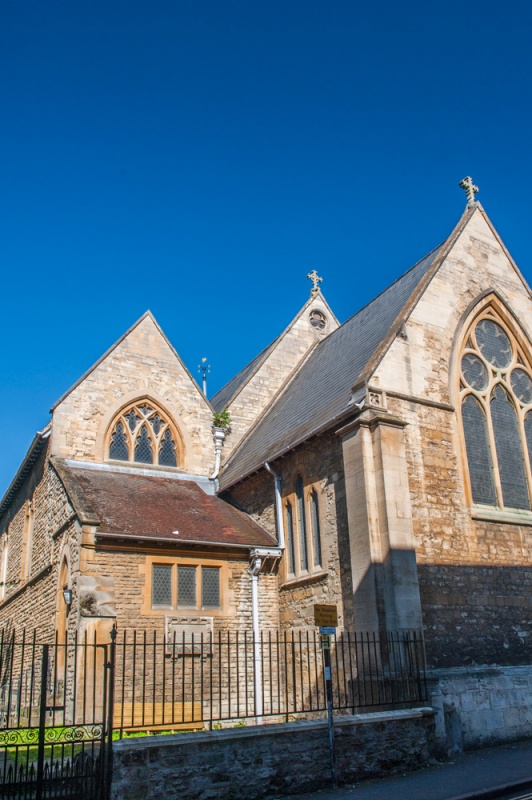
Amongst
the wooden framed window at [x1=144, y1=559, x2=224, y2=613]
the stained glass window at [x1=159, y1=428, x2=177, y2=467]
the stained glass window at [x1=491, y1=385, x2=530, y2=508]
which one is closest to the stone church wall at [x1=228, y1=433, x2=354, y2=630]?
the wooden framed window at [x1=144, y1=559, x2=224, y2=613]

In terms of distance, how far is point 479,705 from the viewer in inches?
517

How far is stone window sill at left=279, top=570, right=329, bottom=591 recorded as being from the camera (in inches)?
618

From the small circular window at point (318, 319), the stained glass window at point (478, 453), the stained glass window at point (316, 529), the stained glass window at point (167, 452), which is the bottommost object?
the stained glass window at point (316, 529)

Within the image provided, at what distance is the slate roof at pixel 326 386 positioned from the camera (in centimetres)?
1712

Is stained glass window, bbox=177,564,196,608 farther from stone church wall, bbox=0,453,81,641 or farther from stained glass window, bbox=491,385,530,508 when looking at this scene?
stained glass window, bbox=491,385,530,508

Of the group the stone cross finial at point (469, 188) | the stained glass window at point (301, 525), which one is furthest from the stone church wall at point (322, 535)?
the stone cross finial at point (469, 188)

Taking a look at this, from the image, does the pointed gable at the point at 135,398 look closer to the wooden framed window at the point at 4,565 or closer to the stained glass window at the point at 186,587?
the stained glass window at the point at 186,587

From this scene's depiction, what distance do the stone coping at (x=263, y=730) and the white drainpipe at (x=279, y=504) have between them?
253 inches

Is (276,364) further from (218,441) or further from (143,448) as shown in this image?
(143,448)

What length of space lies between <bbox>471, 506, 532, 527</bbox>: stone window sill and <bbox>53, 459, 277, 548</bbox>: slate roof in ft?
16.5

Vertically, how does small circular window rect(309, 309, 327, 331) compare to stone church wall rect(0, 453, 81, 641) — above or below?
above

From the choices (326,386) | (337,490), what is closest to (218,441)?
(326,386)

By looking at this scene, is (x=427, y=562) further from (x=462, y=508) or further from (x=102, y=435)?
(x=102, y=435)

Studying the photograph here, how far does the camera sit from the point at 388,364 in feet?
51.4
